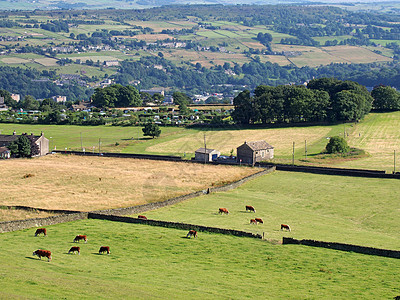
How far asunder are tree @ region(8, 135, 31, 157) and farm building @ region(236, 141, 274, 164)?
3072 cm

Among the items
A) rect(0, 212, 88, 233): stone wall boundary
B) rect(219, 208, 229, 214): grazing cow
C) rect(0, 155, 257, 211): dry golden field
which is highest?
rect(0, 212, 88, 233): stone wall boundary

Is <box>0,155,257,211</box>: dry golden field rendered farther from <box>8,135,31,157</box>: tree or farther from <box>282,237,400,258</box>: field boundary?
<box>282,237,400,258</box>: field boundary

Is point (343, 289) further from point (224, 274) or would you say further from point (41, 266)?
point (41, 266)

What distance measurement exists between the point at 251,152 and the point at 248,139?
71.0ft

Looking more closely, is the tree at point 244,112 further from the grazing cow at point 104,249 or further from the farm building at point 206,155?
the grazing cow at point 104,249

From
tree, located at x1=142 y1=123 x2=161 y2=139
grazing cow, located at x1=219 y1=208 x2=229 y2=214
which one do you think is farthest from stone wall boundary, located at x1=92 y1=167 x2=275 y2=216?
tree, located at x1=142 y1=123 x2=161 y2=139

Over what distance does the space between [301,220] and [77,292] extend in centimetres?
2685

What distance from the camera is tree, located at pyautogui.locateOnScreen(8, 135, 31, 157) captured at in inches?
3733

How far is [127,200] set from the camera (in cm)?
6256

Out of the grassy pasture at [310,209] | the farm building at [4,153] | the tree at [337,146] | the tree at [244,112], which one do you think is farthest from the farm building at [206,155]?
the tree at [244,112]

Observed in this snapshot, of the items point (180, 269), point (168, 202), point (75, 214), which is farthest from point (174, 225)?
point (180, 269)

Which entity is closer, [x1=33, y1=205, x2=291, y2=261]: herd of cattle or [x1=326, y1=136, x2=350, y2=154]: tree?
[x1=33, y1=205, x2=291, y2=261]: herd of cattle

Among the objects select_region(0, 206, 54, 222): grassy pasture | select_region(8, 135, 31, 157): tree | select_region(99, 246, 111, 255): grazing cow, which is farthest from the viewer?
select_region(8, 135, 31, 157): tree

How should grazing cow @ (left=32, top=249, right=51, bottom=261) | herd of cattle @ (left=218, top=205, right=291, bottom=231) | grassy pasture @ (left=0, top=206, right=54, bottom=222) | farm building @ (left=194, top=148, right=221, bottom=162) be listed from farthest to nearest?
farm building @ (left=194, top=148, right=221, bottom=162) → grassy pasture @ (left=0, top=206, right=54, bottom=222) → herd of cattle @ (left=218, top=205, right=291, bottom=231) → grazing cow @ (left=32, top=249, right=51, bottom=261)
